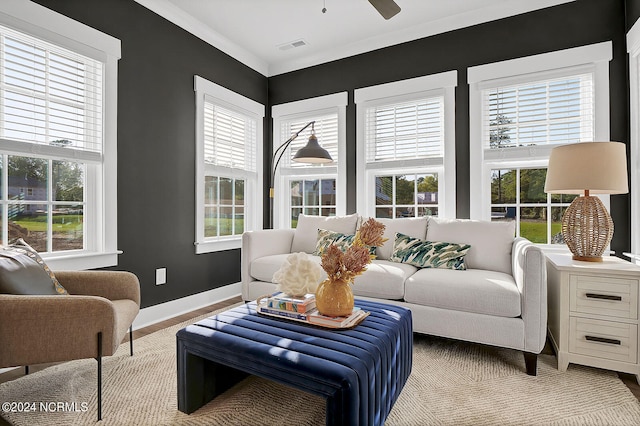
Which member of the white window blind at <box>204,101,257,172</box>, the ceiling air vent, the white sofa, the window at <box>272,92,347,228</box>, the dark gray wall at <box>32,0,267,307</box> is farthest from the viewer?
the window at <box>272,92,347,228</box>

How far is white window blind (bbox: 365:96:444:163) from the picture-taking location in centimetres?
355

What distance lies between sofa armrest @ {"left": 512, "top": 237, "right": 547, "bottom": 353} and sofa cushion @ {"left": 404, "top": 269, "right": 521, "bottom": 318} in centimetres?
7

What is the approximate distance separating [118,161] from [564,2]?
4033mm

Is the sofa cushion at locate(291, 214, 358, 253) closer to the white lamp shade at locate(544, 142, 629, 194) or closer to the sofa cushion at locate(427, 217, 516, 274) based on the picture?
the sofa cushion at locate(427, 217, 516, 274)

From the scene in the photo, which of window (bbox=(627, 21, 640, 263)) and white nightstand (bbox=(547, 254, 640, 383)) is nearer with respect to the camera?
white nightstand (bbox=(547, 254, 640, 383))

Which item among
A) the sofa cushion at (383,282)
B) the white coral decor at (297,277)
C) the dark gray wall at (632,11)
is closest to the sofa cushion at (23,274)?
the white coral decor at (297,277)

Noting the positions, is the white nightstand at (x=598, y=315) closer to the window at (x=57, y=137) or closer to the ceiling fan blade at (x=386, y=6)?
the ceiling fan blade at (x=386, y=6)

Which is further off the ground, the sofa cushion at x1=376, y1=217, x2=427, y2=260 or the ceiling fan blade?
the ceiling fan blade

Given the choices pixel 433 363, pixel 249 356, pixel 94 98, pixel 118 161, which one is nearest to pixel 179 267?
pixel 118 161

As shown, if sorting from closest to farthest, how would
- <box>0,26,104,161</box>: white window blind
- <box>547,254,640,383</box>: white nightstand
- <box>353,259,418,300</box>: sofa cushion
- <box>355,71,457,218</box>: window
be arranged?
1. <box>547,254,640,383</box>: white nightstand
2. <box>0,26,104,161</box>: white window blind
3. <box>353,259,418,300</box>: sofa cushion
4. <box>355,71,457,218</box>: window

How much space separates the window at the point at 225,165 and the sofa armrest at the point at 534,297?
286 cm

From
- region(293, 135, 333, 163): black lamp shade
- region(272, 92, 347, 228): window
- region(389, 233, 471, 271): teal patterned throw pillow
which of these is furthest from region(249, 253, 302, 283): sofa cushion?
region(272, 92, 347, 228): window

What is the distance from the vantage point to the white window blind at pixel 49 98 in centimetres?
223

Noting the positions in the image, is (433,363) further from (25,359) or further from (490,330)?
(25,359)
